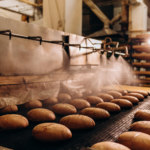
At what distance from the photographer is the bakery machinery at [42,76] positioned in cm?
148

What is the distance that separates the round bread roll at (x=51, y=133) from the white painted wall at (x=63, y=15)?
123 inches

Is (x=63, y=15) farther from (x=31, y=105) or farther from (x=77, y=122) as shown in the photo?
(x=77, y=122)

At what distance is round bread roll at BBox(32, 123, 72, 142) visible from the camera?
1403 millimetres

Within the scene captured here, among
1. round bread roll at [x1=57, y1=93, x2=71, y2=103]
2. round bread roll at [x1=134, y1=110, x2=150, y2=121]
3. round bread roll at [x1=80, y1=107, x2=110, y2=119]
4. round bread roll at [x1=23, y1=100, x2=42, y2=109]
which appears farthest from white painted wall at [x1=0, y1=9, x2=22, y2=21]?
round bread roll at [x1=134, y1=110, x2=150, y2=121]

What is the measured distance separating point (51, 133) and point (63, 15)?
3.37m

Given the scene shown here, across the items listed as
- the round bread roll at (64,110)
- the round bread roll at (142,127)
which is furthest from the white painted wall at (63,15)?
the round bread roll at (142,127)

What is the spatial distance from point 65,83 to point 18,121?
1.63 metres

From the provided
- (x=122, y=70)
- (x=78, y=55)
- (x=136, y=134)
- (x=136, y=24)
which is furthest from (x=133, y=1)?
(x=136, y=134)

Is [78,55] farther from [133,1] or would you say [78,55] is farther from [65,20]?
[133,1]

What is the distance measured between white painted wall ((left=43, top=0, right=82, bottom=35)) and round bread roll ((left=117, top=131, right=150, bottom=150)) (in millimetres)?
3290

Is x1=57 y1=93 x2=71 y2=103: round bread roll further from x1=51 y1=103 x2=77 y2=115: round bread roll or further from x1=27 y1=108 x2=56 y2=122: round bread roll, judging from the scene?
x1=27 y1=108 x2=56 y2=122: round bread roll

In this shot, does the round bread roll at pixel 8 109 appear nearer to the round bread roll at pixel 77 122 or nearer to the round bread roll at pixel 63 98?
the round bread roll at pixel 77 122

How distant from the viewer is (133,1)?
7121mm

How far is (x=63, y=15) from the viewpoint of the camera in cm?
422
